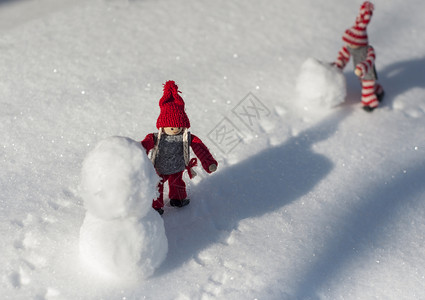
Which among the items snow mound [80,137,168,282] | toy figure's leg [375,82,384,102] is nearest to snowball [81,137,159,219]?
snow mound [80,137,168,282]

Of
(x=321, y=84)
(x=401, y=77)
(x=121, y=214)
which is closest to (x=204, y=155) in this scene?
(x=121, y=214)

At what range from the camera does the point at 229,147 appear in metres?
2.41

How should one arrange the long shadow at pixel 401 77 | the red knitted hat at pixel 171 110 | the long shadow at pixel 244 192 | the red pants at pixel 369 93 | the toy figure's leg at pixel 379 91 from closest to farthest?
the red knitted hat at pixel 171 110 < the long shadow at pixel 244 192 < the red pants at pixel 369 93 < the toy figure's leg at pixel 379 91 < the long shadow at pixel 401 77

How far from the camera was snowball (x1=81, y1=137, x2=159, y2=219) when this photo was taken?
1.65m

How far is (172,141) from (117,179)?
32 centimetres

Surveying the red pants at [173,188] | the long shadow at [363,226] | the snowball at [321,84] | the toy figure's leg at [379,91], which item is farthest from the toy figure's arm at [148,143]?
the toy figure's leg at [379,91]

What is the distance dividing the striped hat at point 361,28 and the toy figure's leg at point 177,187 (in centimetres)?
106

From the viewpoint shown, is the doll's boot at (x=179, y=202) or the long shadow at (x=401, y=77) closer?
the doll's boot at (x=179, y=202)

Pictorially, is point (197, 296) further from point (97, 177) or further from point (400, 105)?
point (400, 105)

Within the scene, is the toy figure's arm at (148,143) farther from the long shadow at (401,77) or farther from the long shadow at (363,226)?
the long shadow at (401,77)

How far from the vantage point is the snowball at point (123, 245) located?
174 centimetres

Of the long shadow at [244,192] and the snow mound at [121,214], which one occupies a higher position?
the snow mound at [121,214]

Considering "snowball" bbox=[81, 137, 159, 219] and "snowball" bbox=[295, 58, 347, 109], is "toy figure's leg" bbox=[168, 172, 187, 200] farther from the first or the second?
"snowball" bbox=[295, 58, 347, 109]

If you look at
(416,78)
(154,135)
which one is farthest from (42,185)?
(416,78)
